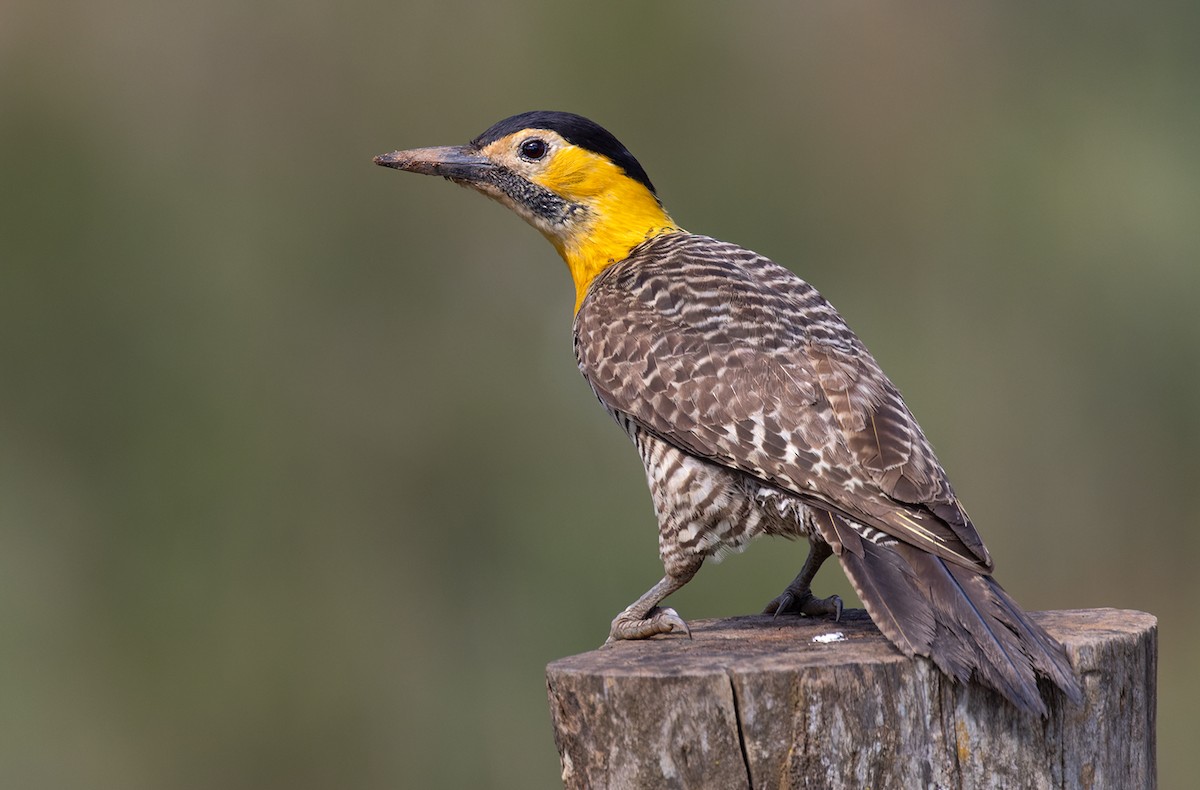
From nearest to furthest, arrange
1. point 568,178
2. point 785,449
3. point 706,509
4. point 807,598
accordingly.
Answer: point 785,449 → point 706,509 → point 807,598 → point 568,178

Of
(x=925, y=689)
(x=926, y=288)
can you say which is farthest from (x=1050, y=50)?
(x=925, y=689)

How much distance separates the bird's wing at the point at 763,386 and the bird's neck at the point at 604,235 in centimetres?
21

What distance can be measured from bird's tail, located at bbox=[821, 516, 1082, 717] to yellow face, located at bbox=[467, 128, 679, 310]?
6.59ft

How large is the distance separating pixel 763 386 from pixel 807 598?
2.56ft

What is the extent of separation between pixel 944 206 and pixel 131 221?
5495mm

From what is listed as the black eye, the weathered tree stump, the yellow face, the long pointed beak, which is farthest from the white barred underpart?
the long pointed beak

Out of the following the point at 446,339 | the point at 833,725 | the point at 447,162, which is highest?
the point at 447,162

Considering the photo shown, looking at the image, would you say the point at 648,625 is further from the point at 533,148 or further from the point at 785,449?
the point at 533,148

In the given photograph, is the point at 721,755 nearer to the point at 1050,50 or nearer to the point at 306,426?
the point at 306,426

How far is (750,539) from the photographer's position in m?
4.86

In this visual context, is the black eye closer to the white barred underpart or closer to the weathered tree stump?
the white barred underpart

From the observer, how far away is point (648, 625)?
15.4ft

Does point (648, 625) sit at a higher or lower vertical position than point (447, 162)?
lower

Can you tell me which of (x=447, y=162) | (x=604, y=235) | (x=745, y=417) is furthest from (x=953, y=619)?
(x=447, y=162)
